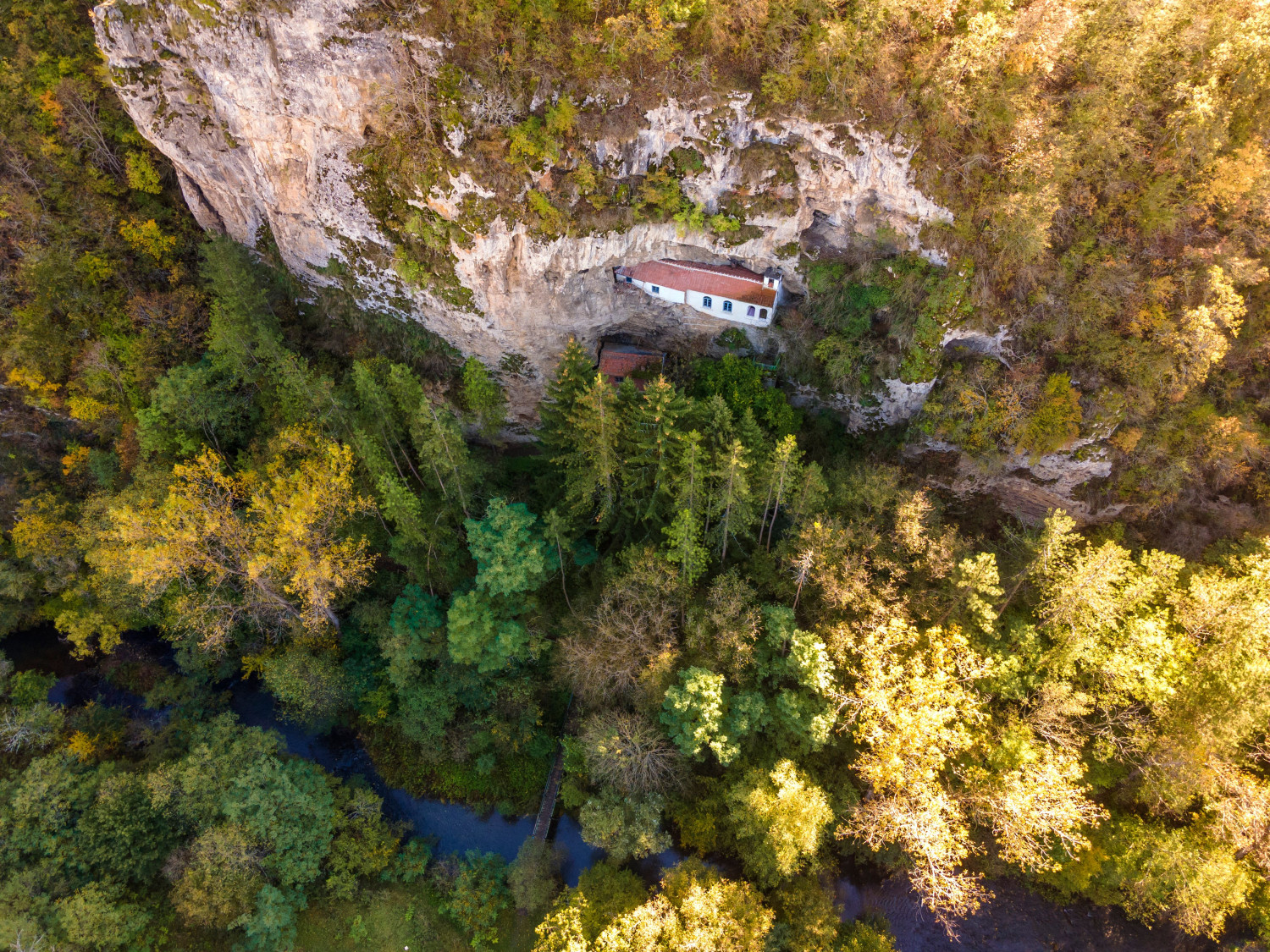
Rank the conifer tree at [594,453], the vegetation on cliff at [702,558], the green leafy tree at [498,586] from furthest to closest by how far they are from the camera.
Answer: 1. the green leafy tree at [498,586]
2. the conifer tree at [594,453]
3. the vegetation on cliff at [702,558]

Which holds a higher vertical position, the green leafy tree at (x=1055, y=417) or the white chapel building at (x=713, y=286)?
the white chapel building at (x=713, y=286)

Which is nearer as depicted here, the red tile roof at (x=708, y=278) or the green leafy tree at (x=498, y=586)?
Answer: the green leafy tree at (x=498, y=586)

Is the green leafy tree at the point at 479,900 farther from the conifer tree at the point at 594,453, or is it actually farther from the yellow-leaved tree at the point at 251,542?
the conifer tree at the point at 594,453

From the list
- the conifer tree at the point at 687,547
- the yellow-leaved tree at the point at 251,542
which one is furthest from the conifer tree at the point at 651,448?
the yellow-leaved tree at the point at 251,542

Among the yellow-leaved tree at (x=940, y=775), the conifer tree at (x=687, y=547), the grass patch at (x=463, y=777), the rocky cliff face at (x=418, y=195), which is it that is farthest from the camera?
the grass patch at (x=463, y=777)

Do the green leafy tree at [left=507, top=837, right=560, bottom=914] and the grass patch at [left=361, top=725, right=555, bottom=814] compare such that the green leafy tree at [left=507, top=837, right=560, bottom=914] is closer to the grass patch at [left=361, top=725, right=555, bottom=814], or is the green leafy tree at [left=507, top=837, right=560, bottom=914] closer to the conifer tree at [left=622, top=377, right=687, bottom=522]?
the grass patch at [left=361, top=725, right=555, bottom=814]

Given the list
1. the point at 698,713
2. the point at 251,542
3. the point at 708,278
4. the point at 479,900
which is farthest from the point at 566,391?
the point at 479,900

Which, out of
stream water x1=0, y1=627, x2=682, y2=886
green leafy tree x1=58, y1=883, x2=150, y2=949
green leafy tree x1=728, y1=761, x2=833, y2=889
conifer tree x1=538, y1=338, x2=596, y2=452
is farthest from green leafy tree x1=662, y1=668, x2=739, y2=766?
green leafy tree x1=58, y1=883, x2=150, y2=949

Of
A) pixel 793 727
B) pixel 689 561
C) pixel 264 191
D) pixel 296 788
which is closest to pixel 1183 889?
pixel 793 727
